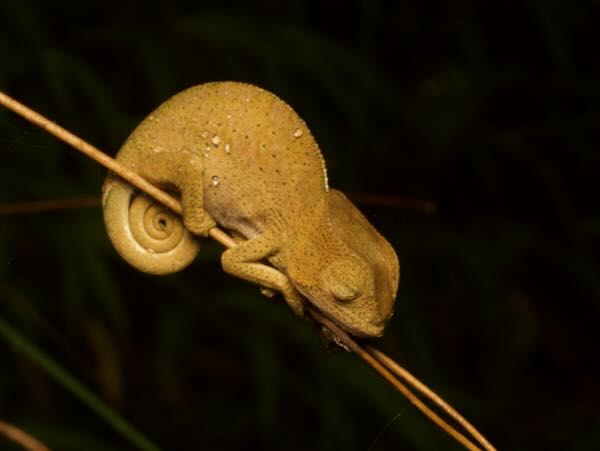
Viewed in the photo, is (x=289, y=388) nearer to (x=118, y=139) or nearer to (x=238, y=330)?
(x=238, y=330)

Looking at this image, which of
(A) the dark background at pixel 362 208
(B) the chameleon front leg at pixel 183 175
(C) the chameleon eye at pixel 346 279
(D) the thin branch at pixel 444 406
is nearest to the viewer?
(D) the thin branch at pixel 444 406

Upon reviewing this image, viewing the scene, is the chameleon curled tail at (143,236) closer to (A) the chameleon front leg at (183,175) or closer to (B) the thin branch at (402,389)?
(A) the chameleon front leg at (183,175)

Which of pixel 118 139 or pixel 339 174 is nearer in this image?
pixel 118 139

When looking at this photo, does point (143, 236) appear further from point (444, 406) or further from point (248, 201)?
point (444, 406)

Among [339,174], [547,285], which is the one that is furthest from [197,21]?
[547,285]

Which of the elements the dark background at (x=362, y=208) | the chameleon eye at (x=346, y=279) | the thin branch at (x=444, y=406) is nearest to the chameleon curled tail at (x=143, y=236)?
the chameleon eye at (x=346, y=279)

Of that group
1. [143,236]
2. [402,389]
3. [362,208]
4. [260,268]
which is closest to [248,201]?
[260,268]

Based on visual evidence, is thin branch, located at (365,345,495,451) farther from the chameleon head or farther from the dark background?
the dark background
